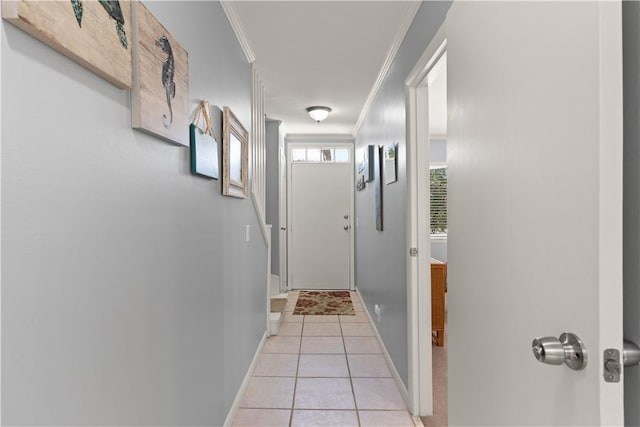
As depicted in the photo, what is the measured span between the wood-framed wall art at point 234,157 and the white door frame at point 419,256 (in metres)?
1.00

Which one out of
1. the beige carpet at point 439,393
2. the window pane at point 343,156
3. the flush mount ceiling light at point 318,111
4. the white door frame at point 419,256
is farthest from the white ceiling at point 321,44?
the beige carpet at point 439,393

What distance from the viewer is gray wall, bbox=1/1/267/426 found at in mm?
625

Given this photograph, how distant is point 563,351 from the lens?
64cm

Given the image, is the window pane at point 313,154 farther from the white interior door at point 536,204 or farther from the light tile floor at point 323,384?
the white interior door at point 536,204

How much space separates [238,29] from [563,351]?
2.34 m

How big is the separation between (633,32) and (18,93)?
109 centimetres

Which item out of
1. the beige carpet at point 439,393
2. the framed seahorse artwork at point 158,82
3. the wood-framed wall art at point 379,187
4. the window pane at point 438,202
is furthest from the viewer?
the window pane at point 438,202

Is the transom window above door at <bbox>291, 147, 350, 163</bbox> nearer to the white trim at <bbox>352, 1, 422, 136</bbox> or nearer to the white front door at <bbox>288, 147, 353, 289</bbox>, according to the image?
the white front door at <bbox>288, 147, 353, 289</bbox>

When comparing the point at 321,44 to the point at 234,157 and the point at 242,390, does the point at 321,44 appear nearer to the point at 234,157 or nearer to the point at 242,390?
the point at 234,157

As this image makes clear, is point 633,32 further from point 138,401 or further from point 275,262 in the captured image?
point 275,262

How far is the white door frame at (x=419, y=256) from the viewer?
2025mm

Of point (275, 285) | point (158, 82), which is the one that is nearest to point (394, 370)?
point (158, 82)

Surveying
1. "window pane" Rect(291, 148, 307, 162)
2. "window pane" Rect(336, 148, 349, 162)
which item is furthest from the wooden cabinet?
"window pane" Rect(291, 148, 307, 162)

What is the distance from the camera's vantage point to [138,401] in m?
1.03
